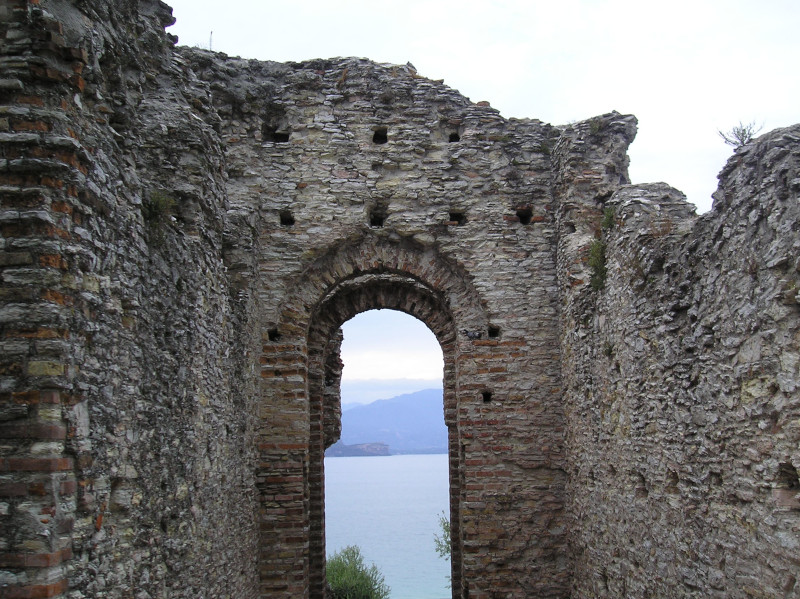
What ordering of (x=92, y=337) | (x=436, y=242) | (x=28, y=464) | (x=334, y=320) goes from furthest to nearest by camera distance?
(x=334, y=320) < (x=436, y=242) < (x=92, y=337) < (x=28, y=464)

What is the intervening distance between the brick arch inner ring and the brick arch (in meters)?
0.01

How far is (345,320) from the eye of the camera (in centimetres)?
936

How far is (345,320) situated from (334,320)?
17 centimetres

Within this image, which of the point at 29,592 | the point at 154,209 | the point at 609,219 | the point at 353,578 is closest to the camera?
the point at 29,592

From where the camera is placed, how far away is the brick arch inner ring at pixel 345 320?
8766mm

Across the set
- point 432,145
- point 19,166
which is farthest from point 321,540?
point 19,166

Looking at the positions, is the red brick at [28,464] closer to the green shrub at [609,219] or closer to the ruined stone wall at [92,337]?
the ruined stone wall at [92,337]

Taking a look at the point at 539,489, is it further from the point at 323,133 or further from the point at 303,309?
the point at 323,133

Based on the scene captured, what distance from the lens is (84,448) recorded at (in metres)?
3.30

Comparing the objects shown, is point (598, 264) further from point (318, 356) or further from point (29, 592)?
point (29, 592)

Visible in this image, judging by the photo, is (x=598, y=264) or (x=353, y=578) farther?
(x=353, y=578)

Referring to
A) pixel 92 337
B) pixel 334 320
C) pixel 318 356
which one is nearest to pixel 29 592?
pixel 92 337

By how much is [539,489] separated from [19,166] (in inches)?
255

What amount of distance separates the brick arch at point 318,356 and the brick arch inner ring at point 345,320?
12mm
